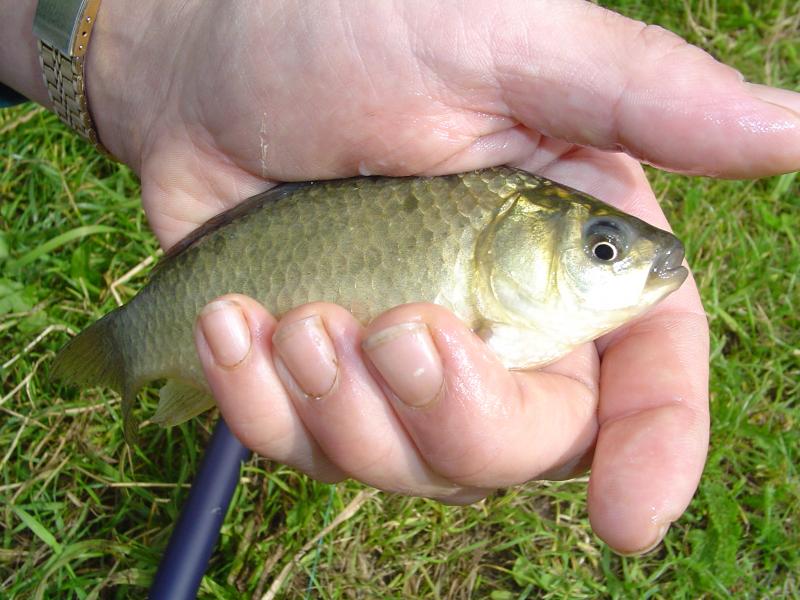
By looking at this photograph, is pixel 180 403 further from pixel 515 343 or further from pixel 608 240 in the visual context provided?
pixel 608 240

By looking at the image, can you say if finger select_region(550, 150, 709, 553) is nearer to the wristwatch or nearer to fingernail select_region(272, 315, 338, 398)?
fingernail select_region(272, 315, 338, 398)

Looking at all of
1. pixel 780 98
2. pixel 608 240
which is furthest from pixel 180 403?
pixel 780 98

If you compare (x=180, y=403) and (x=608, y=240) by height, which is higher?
(x=608, y=240)

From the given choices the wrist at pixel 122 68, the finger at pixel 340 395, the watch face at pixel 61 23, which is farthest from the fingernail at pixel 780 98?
the watch face at pixel 61 23

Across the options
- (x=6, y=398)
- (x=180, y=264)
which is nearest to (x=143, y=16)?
(x=180, y=264)

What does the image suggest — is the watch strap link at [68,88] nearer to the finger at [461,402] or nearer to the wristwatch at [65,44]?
the wristwatch at [65,44]
